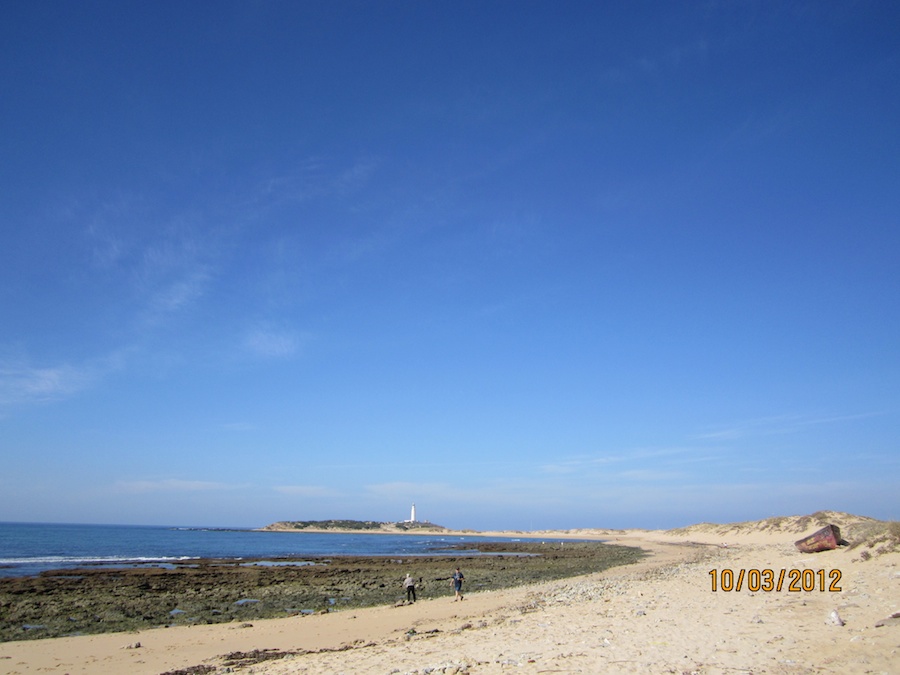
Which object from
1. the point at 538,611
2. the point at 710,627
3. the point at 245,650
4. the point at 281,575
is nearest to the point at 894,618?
the point at 710,627

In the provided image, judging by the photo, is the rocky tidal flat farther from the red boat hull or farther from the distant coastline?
the distant coastline

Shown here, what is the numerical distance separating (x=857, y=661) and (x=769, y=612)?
14.5 ft

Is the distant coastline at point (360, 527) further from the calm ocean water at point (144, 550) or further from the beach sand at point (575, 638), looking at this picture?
the beach sand at point (575, 638)

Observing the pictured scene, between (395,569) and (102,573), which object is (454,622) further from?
(102,573)

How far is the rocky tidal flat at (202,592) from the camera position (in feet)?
64.1

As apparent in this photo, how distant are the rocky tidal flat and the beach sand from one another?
2.71 m

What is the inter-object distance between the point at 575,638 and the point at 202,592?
22.0m

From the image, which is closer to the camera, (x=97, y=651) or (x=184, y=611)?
(x=97, y=651)

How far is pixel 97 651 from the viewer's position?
1499cm

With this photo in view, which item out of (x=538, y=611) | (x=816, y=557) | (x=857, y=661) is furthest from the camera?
(x=816, y=557)

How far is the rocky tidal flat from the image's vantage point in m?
19.5

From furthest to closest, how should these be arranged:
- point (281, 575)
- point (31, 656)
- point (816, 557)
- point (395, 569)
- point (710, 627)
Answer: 1. point (395, 569)
2. point (281, 575)
3. point (816, 557)
4. point (31, 656)
5. point (710, 627)
